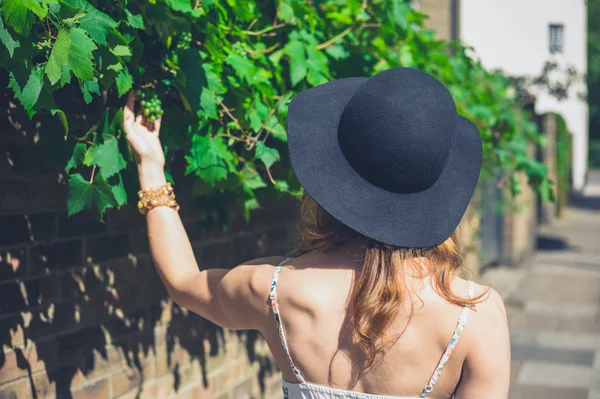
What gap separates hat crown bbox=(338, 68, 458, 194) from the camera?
1.69m

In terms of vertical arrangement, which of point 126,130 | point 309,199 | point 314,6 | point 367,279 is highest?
point 314,6

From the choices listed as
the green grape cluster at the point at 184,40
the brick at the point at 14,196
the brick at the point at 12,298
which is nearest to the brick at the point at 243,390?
the brick at the point at 12,298

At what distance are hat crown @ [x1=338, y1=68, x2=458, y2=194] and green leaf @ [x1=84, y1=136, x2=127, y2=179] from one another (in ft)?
2.26

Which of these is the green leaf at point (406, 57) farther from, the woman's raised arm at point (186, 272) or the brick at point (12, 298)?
the brick at point (12, 298)

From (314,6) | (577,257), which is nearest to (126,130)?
(314,6)

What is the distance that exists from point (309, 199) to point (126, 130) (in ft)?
1.94

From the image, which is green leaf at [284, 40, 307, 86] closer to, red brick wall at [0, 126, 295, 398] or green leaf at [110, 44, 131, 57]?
red brick wall at [0, 126, 295, 398]

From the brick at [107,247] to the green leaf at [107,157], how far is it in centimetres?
59

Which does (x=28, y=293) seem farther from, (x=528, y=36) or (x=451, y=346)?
(x=528, y=36)

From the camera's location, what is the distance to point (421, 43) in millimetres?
3666

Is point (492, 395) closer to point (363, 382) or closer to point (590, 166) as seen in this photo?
point (363, 382)

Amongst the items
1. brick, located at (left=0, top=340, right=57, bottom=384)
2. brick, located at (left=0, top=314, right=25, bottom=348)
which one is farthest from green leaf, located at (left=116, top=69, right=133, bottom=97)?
brick, located at (left=0, top=340, right=57, bottom=384)

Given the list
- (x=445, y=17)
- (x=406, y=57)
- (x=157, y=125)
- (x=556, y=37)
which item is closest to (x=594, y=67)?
(x=556, y=37)

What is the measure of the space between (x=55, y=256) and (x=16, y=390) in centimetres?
45
